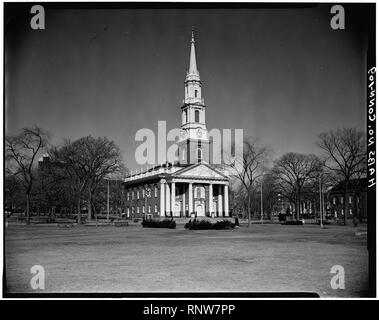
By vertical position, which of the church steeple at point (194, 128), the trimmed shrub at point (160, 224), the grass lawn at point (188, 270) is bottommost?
the trimmed shrub at point (160, 224)

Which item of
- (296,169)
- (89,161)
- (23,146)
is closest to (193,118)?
(296,169)

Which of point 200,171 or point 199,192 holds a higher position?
point 200,171

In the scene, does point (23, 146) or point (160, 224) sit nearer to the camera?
point (23, 146)

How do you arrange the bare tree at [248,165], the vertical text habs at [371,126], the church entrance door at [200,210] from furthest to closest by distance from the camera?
the church entrance door at [200,210] → the bare tree at [248,165] → the vertical text habs at [371,126]

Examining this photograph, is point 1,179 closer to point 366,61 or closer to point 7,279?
point 7,279

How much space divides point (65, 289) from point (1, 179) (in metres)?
2.94

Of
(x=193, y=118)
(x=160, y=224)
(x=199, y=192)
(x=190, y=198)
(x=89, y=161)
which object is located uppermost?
(x=193, y=118)

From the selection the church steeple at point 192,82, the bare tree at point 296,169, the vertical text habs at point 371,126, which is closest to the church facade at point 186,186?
the bare tree at point 296,169

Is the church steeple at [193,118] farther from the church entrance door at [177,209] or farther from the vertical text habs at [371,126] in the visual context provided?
the vertical text habs at [371,126]

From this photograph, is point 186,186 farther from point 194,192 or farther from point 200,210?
point 200,210

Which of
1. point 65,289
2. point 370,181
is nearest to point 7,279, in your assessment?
point 65,289

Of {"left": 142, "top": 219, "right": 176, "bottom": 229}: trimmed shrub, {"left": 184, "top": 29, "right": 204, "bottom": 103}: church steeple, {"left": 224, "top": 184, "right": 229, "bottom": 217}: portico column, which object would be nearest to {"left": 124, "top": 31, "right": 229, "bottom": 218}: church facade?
{"left": 224, "top": 184, "right": 229, "bottom": 217}: portico column

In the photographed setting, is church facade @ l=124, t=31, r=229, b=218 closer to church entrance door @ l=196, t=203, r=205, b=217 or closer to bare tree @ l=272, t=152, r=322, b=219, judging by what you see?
church entrance door @ l=196, t=203, r=205, b=217

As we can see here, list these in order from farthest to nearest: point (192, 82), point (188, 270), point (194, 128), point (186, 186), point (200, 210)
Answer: point (186, 186)
point (200, 210)
point (194, 128)
point (192, 82)
point (188, 270)
